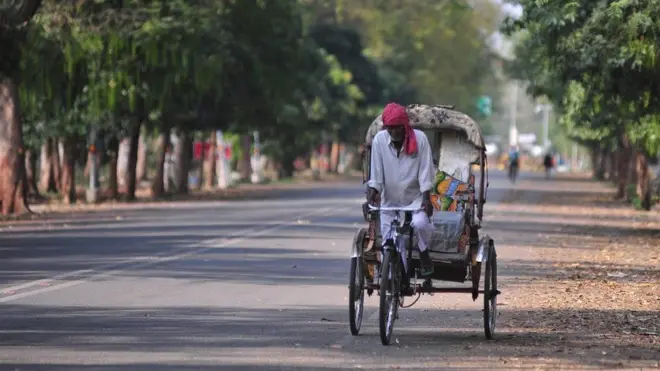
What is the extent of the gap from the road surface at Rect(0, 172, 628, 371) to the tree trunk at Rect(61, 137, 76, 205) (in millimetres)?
19959

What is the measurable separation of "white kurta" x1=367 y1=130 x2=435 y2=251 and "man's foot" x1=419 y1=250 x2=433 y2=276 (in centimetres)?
8

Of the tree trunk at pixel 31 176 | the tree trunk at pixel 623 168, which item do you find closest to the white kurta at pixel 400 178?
the tree trunk at pixel 31 176

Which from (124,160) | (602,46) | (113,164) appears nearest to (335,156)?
(124,160)

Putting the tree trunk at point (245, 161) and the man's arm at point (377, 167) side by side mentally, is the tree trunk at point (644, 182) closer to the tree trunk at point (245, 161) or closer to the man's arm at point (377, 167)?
the tree trunk at point (245, 161)

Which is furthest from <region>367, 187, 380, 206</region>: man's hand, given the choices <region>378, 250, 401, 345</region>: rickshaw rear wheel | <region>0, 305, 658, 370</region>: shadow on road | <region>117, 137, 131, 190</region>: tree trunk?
<region>117, 137, 131, 190</region>: tree trunk

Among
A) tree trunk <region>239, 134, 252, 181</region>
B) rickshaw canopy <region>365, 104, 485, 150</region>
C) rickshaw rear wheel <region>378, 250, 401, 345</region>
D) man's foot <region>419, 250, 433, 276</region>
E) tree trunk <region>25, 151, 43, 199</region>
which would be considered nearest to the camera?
rickshaw rear wheel <region>378, 250, 401, 345</region>

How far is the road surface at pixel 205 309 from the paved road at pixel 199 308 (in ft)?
0.05

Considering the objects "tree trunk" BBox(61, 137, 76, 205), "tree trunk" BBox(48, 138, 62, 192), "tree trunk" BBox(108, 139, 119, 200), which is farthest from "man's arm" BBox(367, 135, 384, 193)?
"tree trunk" BBox(48, 138, 62, 192)

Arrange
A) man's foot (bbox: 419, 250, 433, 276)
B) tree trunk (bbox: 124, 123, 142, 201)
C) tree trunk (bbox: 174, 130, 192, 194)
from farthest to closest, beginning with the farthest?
tree trunk (bbox: 174, 130, 192, 194) < tree trunk (bbox: 124, 123, 142, 201) < man's foot (bbox: 419, 250, 433, 276)

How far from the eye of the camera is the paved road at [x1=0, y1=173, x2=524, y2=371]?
1182 cm

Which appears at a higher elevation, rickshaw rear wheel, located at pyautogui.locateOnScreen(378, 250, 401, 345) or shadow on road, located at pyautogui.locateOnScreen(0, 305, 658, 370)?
rickshaw rear wheel, located at pyautogui.locateOnScreen(378, 250, 401, 345)

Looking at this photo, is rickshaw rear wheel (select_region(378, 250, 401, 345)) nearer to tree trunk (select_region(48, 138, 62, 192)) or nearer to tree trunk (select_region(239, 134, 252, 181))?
tree trunk (select_region(48, 138, 62, 192))

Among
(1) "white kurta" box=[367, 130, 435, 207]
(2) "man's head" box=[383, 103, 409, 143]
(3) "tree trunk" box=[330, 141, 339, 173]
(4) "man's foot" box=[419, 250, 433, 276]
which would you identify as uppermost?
(2) "man's head" box=[383, 103, 409, 143]

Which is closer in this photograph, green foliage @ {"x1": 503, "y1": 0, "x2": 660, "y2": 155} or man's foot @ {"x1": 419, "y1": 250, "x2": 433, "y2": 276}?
man's foot @ {"x1": 419, "y1": 250, "x2": 433, "y2": 276}
